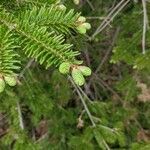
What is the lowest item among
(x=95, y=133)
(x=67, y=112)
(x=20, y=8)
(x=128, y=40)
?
(x=95, y=133)

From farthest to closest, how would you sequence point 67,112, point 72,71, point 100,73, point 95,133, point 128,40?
point 100,73 < point 67,112 < point 95,133 < point 128,40 < point 72,71

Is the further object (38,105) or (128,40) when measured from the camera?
(38,105)

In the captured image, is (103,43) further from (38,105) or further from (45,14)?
(45,14)

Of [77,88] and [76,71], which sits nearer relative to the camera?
[76,71]

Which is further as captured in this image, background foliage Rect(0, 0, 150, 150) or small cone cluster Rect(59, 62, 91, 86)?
background foliage Rect(0, 0, 150, 150)

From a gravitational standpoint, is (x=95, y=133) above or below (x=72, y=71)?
below

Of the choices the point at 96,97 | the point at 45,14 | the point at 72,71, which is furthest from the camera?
the point at 96,97

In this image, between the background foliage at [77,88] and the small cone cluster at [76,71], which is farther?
the background foliage at [77,88]

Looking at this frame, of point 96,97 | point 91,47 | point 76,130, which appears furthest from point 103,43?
point 76,130
